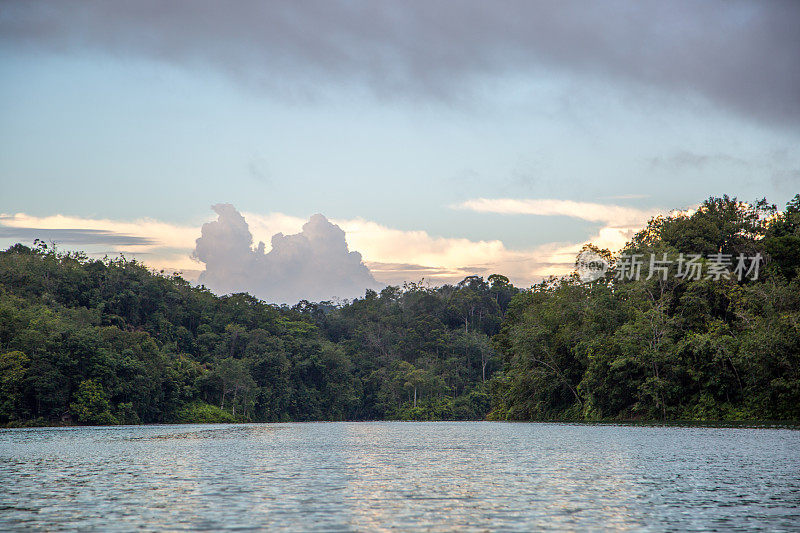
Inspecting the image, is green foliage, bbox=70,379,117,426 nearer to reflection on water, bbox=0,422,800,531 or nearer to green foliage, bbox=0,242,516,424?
green foliage, bbox=0,242,516,424

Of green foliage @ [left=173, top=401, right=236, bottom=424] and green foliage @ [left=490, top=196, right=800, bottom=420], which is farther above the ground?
green foliage @ [left=490, top=196, right=800, bottom=420]

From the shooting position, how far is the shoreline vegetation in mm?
56844

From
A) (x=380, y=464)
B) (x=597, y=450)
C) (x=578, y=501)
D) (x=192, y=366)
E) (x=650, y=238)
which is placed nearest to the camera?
(x=578, y=501)

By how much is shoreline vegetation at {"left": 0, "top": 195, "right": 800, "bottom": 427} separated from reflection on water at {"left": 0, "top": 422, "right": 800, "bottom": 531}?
26425 mm

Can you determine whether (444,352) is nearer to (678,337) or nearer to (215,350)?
(215,350)

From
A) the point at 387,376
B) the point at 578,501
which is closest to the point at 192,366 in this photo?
the point at 387,376

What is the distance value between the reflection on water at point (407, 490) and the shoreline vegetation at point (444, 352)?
86.7 ft

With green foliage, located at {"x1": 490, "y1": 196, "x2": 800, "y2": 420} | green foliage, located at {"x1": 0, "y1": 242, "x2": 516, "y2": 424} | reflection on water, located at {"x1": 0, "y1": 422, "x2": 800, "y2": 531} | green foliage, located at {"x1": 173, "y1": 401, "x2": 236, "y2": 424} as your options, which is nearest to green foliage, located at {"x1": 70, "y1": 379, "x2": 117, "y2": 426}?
green foliage, located at {"x1": 0, "y1": 242, "x2": 516, "y2": 424}

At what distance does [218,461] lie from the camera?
90.9 feet

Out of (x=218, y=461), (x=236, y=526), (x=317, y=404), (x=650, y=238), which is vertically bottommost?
(x=317, y=404)

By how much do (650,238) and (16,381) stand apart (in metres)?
59.6

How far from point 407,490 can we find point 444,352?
11460cm

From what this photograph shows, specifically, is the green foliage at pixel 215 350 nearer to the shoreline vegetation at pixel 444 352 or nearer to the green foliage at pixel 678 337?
the shoreline vegetation at pixel 444 352

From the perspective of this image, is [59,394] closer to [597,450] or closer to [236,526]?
[597,450]
